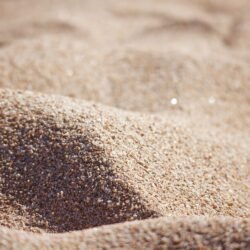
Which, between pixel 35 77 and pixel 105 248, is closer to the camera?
pixel 105 248

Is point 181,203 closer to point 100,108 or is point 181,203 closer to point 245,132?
point 100,108

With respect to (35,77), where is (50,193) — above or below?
above

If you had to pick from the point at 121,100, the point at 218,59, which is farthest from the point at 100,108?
the point at 218,59

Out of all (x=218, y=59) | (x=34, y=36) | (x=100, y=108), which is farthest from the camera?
(x=34, y=36)

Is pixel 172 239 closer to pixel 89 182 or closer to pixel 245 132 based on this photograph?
pixel 89 182

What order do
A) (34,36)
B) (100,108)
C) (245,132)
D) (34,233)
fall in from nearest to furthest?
(34,233), (100,108), (245,132), (34,36)

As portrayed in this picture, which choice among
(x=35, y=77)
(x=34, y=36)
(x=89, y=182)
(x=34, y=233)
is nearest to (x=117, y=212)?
(x=89, y=182)

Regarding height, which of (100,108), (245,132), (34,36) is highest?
(100,108)
